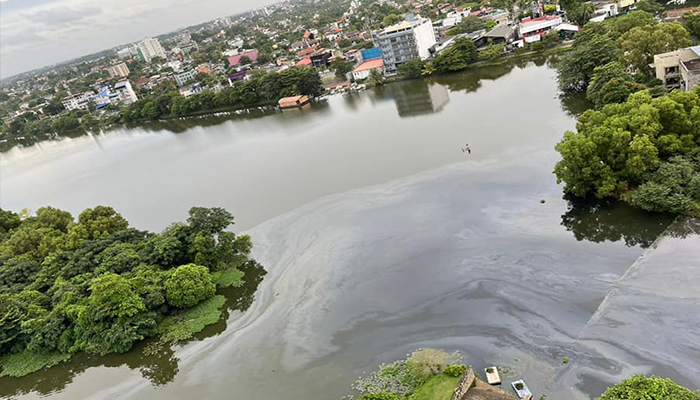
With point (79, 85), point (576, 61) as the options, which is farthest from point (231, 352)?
point (79, 85)

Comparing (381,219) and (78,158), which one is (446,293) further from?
(78,158)

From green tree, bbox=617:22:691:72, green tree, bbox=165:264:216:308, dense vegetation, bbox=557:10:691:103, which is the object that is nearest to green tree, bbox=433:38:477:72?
dense vegetation, bbox=557:10:691:103

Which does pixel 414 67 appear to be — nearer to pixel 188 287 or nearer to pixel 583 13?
pixel 583 13

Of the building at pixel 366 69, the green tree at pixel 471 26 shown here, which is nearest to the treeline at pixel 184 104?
the building at pixel 366 69

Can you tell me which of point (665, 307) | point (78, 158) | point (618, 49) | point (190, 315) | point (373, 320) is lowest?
point (665, 307)

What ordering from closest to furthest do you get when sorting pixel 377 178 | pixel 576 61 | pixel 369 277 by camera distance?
pixel 369 277 < pixel 377 178 < pixel 576 61

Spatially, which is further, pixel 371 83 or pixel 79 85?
pixel 79 85

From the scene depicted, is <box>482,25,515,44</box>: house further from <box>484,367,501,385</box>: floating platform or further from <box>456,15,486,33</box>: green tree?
<box>484,367,501,385</box>: floating platform
